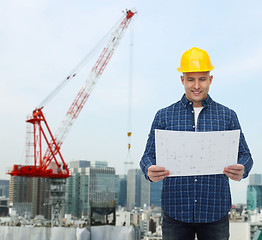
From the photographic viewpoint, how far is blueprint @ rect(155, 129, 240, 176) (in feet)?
6.20

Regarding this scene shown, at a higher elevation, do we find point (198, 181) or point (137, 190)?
point (198, 181)

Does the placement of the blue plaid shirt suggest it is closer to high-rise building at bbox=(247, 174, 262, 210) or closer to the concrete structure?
the concrete structure

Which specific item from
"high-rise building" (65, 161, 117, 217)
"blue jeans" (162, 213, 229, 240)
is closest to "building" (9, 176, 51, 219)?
"high-rise building" (65, 161, 117, 217)

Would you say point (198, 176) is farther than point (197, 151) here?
Yes

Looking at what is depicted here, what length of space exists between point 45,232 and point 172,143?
152 inches

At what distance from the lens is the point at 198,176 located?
201cm

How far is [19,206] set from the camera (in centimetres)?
6669

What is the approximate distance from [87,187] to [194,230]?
82.0 meters

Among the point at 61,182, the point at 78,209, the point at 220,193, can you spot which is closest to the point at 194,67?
the point at 220,193

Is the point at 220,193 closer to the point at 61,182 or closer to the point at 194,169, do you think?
the point at 194,169

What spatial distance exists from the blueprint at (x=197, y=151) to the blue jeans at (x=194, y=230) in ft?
0.86

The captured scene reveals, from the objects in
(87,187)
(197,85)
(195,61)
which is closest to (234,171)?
(197,85)

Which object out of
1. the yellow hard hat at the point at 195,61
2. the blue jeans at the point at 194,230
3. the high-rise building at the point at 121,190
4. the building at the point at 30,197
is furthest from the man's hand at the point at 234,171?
Result: the high-rise building at the point at 121,190

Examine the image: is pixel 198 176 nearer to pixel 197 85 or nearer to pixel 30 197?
pixel 197 85
